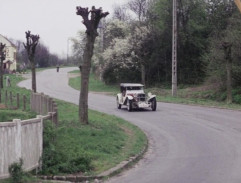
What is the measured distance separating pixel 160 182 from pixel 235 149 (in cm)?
531

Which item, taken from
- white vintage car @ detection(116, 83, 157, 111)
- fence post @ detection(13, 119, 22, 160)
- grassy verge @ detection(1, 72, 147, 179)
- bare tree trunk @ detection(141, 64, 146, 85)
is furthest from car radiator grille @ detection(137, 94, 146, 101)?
bare tree trunk @ detection(141, 64, 146, 85)

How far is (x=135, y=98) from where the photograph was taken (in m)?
29.8

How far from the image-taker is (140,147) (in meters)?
15.0

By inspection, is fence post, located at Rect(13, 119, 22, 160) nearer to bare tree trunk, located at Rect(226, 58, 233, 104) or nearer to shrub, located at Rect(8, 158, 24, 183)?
shrub, located at Rect(8, 158, 24, 183)

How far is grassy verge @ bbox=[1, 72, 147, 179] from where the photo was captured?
10.9m

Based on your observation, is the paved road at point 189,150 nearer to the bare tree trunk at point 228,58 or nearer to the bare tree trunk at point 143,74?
the bare tree trunk at point 228,58

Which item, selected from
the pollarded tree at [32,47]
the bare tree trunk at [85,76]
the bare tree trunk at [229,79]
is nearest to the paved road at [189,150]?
the bare tree trunk at [85,76]

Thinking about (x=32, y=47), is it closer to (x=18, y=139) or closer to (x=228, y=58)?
(x=228, y=58)

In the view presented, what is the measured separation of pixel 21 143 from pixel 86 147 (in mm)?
4255

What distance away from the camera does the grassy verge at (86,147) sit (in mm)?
10891

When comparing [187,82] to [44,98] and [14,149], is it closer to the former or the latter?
[44,98]

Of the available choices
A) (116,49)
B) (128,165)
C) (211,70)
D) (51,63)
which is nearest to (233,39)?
(211,70)

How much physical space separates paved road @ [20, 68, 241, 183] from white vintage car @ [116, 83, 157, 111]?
11.7 ft

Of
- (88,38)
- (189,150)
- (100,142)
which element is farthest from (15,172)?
(88,38)
